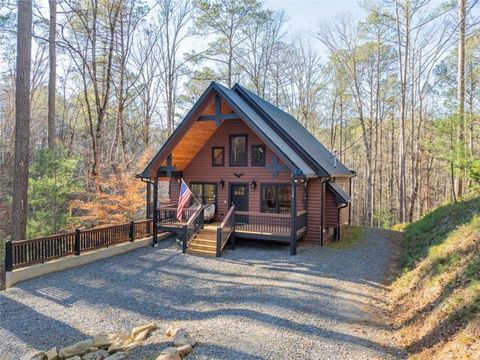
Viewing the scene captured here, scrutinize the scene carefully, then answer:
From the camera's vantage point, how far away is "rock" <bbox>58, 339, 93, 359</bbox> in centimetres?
568

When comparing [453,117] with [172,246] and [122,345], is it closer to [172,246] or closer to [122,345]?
[172,246]

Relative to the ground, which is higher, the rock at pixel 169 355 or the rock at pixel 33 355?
the rock at pixel 169 355

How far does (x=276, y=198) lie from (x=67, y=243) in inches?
338

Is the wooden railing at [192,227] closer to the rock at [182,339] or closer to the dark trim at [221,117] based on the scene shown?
the dark trim at [221,117]

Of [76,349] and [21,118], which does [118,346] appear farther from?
[21,118]

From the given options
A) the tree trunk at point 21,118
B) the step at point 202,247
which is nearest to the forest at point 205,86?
the tree trunk at point 21,118

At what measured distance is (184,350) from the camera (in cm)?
519

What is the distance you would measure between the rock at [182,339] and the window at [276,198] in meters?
9.08

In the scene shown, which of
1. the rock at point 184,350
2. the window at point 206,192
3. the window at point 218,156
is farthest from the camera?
the window at point 206,192

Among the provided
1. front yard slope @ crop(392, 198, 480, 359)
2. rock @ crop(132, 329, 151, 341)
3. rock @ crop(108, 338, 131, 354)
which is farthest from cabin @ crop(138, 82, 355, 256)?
rock @ crop(108, 338, 131, 354)

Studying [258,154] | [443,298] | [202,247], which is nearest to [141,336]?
[443,298]

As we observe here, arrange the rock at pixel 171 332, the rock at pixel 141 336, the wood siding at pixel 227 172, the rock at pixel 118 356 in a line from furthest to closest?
the wood siding at pixel 227 172, the rock at pixel 141 336, the rock at pixel 171 332, the rock at pixel 118 356

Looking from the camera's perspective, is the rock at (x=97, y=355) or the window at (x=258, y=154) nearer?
the rock at (x=97, y=355)

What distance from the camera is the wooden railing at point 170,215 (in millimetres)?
14062
